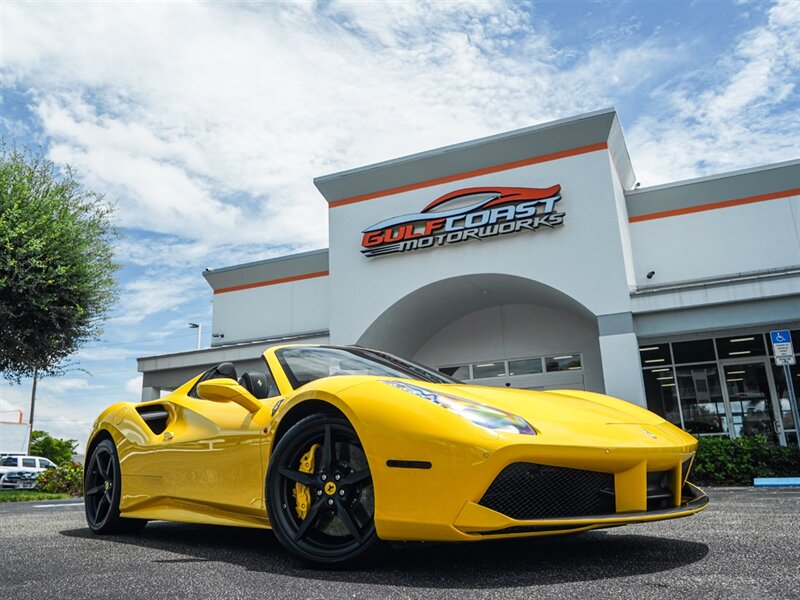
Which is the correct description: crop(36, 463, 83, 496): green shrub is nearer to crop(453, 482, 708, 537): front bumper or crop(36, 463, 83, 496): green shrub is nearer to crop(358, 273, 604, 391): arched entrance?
crop(358, 273, 604, 391): arched entrance

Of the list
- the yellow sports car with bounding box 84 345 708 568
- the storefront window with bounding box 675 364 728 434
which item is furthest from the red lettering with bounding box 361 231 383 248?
the yellow sports car with bounding box 84 345 708 568

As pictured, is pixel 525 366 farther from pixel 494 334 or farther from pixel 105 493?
pixel 105 493

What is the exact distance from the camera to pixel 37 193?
12.6 metres

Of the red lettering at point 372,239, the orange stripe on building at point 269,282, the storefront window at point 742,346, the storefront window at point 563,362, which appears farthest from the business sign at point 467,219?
Answer: the storefront window at point 742,346

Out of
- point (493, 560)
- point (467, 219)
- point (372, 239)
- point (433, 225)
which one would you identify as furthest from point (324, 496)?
point (372, 239)

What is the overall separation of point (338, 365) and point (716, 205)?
43.2 ft

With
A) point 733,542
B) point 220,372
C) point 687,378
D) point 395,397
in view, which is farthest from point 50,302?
point 687,378

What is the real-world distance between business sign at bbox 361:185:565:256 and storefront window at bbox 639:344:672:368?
13.8 ft

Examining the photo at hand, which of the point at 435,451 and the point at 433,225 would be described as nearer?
the point at 435,451

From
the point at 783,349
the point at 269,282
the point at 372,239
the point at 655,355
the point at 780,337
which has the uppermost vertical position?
the point at 269,282

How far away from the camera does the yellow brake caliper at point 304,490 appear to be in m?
2.79

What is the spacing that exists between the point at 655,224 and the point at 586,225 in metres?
2.41

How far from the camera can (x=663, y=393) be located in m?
14.9

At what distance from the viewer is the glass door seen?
14.1m
